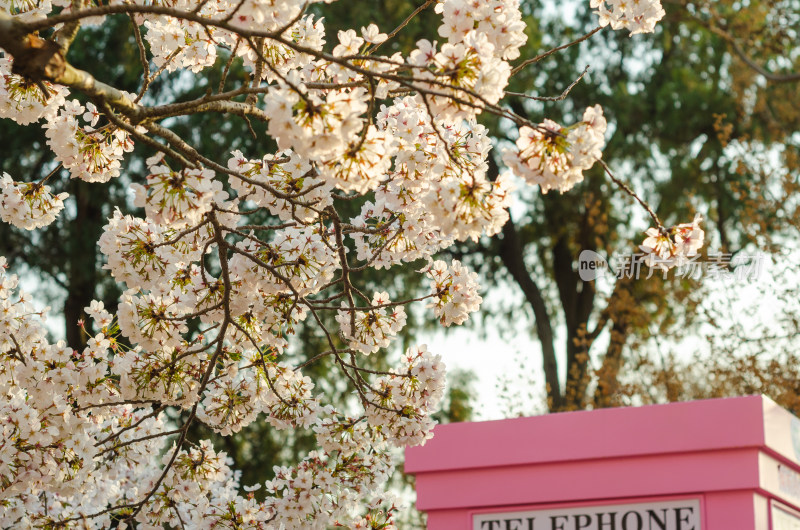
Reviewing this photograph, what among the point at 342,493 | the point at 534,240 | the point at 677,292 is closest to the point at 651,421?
the point at 342,493

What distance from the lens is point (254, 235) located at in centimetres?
313

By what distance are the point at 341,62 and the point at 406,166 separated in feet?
3.00

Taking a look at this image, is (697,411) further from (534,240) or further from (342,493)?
(534,240)

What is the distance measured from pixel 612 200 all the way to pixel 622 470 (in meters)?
6.44

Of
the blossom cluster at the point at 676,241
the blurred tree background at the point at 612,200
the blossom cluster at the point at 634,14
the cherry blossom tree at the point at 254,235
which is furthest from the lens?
the blurred tree background at the point at 612,200

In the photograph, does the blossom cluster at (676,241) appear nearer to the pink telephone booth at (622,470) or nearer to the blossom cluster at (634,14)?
the blossom cluster at (634,14)

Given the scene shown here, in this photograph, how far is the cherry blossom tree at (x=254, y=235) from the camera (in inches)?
89.9

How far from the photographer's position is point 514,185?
2.30m

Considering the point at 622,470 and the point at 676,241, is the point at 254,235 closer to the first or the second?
the point at 676,241

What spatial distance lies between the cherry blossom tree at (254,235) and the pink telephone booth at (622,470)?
0.63 m

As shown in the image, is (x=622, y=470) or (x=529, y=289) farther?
(x=529, y=289)

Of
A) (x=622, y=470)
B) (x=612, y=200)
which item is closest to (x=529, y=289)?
(x=612, y=200)

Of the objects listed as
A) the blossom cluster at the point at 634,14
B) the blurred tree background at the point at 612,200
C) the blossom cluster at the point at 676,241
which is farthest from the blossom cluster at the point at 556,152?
the blurred tree background at the point at 612,200

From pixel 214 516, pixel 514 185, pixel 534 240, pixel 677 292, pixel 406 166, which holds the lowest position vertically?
pixel 214 516
